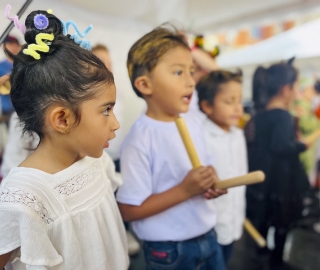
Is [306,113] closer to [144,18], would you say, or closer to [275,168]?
[275,168]

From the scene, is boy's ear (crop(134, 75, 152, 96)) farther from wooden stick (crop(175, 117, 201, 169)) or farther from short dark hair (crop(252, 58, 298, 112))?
short dark hair (crop(252, 58, 298, 112))

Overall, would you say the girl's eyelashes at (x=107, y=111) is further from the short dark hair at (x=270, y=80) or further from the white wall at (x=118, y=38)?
the short dark hair at (x=270, y=80)

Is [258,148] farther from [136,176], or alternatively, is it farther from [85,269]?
[85,269]

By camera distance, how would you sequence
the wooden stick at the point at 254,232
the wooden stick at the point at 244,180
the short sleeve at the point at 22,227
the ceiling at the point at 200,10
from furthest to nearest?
the wooden stick at the point at 254,232
the ceiling at the point at 200,10
the wooden stick at the point at 244,180
the short sleeve at the point at 22,227

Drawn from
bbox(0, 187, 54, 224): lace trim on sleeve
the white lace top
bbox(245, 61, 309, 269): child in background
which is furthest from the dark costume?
bbox(0, 187, 54, 224): lace trim on sleeve

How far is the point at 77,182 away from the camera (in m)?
0.36

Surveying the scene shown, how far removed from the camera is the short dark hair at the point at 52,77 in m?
0.31

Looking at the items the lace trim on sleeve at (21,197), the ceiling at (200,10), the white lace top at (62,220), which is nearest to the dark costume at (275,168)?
the ceiling at (200,10)

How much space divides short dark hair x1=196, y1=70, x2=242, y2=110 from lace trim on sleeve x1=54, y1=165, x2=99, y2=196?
0.35 metres

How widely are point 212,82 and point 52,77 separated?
1.39 ft

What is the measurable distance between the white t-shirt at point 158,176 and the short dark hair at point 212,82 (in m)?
0.19

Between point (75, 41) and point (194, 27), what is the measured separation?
459mm

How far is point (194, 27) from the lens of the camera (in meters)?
0.73

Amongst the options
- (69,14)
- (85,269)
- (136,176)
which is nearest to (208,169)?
(136,176)
